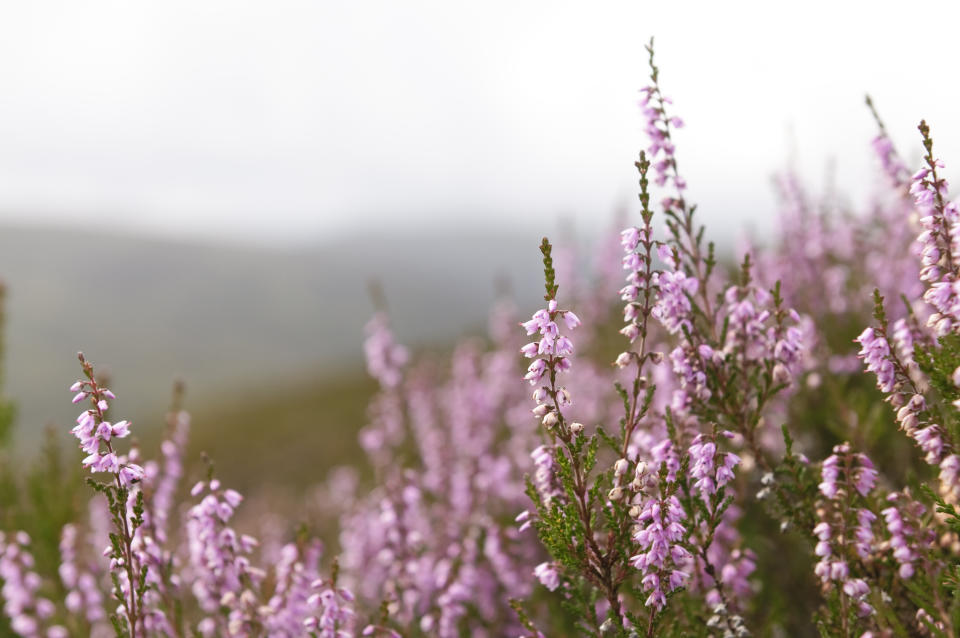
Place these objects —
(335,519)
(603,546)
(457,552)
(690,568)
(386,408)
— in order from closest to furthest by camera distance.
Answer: (603,546), (690,568), (457,552), (386,408), (335,519)

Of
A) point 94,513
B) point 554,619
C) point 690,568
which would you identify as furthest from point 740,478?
point 94,513

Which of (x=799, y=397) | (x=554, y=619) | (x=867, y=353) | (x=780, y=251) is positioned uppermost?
(x=780, y=251)

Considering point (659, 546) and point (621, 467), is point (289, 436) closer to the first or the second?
point (621, 467)

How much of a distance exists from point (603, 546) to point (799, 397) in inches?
188

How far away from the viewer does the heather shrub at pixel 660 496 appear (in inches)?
126

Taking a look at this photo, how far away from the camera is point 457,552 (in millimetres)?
5477

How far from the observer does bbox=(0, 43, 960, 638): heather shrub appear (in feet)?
10.5

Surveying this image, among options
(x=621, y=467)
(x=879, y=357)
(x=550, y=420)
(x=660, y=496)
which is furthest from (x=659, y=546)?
(x=879, y=357)

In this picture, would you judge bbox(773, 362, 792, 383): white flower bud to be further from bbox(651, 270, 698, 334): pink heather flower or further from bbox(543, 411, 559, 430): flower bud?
bbox(543, 411, 559, 430): flower bud

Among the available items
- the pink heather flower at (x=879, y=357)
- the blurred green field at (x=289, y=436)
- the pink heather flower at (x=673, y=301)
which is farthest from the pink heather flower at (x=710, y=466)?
the blurred green field at (x=289, y=436)

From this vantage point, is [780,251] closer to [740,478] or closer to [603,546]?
[740,478]

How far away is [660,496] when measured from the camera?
10.2 feet

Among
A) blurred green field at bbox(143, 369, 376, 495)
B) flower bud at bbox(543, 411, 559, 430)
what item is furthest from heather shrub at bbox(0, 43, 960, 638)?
blurred green field at bbox(143, 369, 376, 495)

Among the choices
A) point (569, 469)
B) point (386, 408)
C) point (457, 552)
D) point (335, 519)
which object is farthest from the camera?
point (335, 519)
